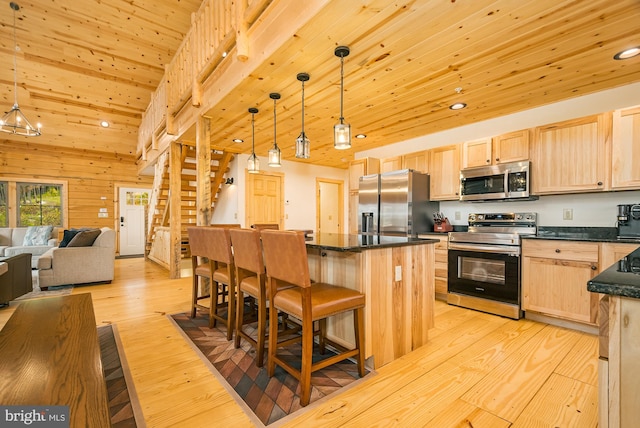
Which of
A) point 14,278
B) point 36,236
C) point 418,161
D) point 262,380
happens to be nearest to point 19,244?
point 36,236

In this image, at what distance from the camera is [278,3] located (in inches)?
87.7

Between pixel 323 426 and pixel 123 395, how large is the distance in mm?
1239

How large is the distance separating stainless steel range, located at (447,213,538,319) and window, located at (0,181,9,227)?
922cm

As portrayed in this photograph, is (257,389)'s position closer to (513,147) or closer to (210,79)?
(210,79)

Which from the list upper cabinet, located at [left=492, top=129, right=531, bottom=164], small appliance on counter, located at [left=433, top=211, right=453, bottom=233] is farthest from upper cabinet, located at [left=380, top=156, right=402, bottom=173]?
upper cabinet, located at [left=492, top=129, right=531, bottom=164]

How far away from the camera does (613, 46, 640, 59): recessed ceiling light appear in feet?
7.76

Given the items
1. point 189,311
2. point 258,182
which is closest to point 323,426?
point 189,311

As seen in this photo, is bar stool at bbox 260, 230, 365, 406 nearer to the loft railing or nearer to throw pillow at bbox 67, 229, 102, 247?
the loft railing

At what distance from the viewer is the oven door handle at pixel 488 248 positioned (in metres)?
3.11

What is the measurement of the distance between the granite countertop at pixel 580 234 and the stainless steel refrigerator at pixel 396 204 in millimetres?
1344

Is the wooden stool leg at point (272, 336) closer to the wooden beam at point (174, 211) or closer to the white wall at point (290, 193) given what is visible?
the wooden beam at point (174, 211)

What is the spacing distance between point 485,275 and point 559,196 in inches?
49.0

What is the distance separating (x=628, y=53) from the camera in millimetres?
2406

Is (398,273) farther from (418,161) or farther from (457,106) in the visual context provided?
(418,161)
